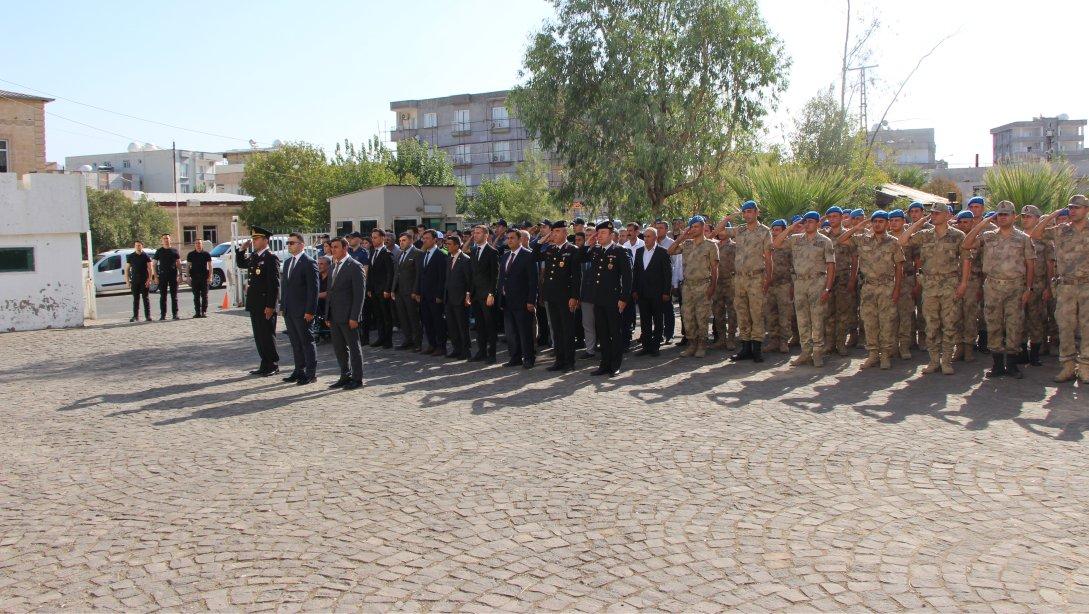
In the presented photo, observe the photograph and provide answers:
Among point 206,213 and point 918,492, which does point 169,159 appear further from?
point 918,492

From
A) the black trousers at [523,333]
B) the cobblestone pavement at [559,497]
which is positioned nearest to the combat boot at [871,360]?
the cobblestone pavement at [559,497]

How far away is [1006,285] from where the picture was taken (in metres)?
9.81

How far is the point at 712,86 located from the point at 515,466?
647 inches

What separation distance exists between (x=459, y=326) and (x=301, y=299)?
245 centimetres

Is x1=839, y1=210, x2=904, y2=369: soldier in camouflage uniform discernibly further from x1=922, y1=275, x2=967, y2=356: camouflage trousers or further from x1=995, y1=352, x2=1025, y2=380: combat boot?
x1=995, y1=352, x2=1025, y2=380: combat boot

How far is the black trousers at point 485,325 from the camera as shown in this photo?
12.1 metres

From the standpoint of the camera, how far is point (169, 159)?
93.6 meters

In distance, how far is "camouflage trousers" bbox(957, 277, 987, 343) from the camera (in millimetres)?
10570

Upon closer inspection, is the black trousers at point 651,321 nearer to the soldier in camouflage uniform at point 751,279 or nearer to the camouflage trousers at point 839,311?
the soldier in camouflage uniform at point 751,279

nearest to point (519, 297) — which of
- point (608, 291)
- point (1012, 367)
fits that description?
point (608, 291)

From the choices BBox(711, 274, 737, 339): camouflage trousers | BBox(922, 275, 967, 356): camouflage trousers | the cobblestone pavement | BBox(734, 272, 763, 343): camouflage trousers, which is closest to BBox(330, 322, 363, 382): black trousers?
the cobblestone pavement

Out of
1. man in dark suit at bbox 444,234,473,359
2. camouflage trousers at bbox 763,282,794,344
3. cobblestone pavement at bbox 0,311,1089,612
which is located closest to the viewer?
cobblestone pavement at bbox 0,311,1089,612

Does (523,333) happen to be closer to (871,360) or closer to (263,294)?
(263,294)

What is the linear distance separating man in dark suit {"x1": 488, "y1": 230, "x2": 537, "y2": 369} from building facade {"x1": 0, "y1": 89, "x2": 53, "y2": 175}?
48.3 m
